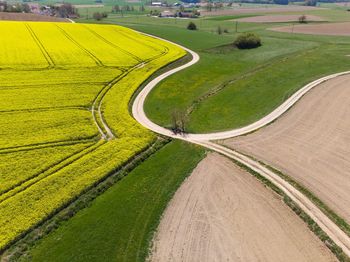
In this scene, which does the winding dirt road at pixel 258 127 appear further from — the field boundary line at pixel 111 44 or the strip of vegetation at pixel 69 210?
the field boundary line at pixel 111 44

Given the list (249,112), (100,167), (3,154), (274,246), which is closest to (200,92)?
(249,112)

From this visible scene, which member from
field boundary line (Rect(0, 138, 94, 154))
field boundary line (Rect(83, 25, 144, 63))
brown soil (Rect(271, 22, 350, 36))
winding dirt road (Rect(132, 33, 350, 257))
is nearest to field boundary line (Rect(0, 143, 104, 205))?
field boundary line (Rect(0, 138, 94, 154))

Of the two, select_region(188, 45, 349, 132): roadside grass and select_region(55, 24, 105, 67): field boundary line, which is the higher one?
select_region(55, 24, 105, 67): field boundary line

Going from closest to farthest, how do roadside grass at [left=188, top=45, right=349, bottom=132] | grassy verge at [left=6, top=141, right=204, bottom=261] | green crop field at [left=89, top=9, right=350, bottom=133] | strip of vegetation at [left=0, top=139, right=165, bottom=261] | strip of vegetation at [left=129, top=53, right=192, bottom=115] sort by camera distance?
1. grassy verge at [left=6, top=141, right=204, bottom=261]
2. strip of vegetation at [left=0, top=139, right=165, bottom=261]
3. roadside grass at [left=188, top=45, right=349, bottom=132]
4. green crop field at [left=89, top=9, right=350, bottom=133]
5. strip of vegetation at [left=129, top=53, right=192, bottom=115]

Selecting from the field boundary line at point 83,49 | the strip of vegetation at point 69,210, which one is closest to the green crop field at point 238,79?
the strip of vegetation at point 69,210

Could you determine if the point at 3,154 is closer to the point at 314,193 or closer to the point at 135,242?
the point at 135,242

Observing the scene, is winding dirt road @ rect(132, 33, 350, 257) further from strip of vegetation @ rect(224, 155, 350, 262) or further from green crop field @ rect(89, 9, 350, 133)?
green crop field @ rect(89, 9, 350, 133)
